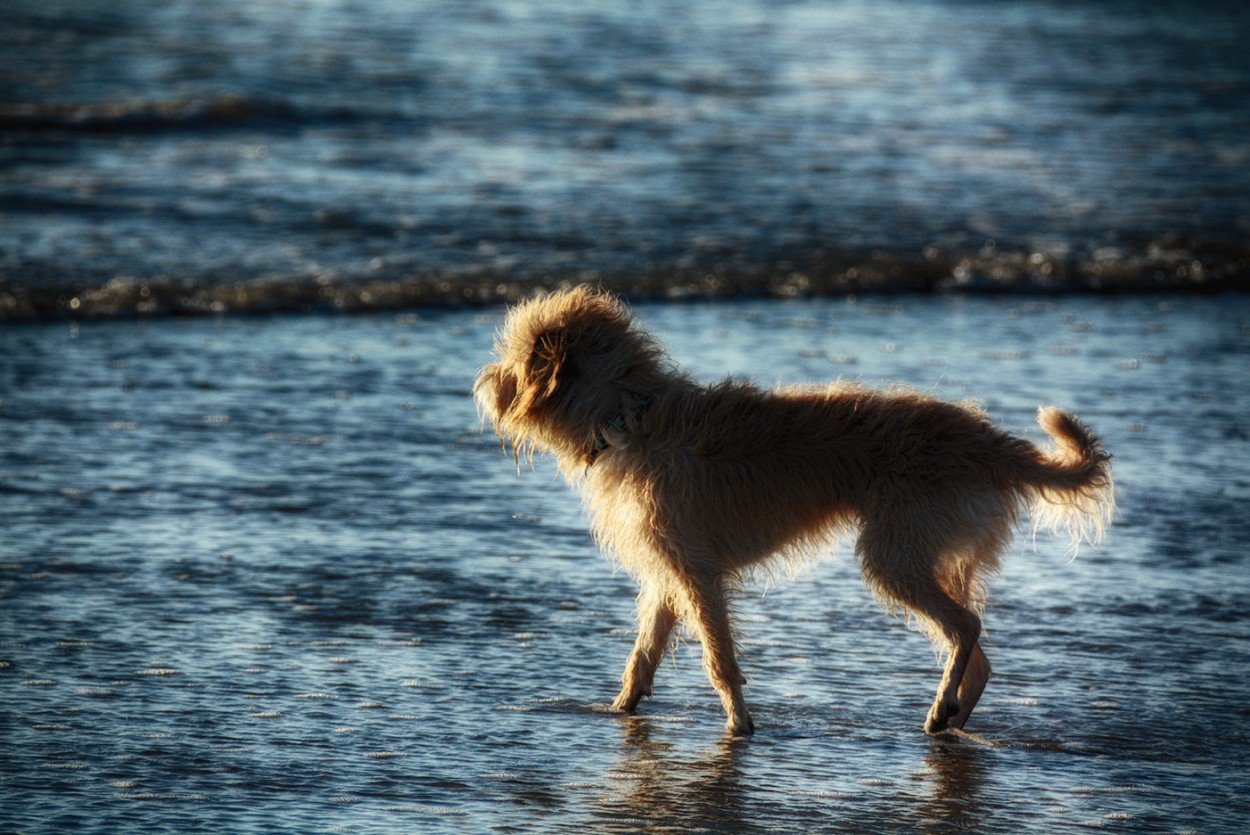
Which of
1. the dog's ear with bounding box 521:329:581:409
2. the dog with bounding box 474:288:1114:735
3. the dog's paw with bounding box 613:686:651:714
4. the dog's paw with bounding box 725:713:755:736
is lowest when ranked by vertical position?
the dog's paw with bounding box 613:686:651:714

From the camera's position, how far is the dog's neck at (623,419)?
5.08 meters

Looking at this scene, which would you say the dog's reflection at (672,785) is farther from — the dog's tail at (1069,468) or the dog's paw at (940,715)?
the dog's tail at (1069,468)

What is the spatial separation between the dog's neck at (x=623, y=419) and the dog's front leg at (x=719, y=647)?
0.54 metres

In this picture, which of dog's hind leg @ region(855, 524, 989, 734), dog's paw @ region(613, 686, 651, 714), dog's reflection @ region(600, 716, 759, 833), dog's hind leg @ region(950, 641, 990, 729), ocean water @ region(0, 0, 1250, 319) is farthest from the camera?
ocean water @ region(0, 0, 1250, 319)

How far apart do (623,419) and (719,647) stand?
80cm

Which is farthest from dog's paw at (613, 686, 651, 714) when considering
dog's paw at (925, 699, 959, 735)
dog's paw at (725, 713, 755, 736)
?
dog's paw at (925, 699, 959, 735)

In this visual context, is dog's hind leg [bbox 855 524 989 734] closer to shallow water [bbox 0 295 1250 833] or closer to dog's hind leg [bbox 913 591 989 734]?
dog's hind leg [bbox 913 591 989 734]

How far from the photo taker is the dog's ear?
5105mm

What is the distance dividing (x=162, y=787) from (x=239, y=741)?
0.35m

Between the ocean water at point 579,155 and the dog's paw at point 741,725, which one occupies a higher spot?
the ocean water at point 579,155

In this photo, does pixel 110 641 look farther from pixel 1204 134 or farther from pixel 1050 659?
pixel 1204 134

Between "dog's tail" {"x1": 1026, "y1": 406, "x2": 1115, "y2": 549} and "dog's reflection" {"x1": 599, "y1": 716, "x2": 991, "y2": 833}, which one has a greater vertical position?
"dog's tail" {"x1": 1026, "y1": 406, "x2": 1115, "y2": 549}

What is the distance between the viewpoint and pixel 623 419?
5094 millimetres

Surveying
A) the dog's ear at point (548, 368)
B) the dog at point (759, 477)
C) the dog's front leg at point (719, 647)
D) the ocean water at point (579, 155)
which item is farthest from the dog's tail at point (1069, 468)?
the ocean water at point (579, 155)
